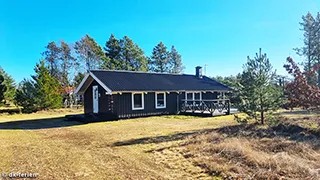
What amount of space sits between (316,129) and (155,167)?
19.1 ft

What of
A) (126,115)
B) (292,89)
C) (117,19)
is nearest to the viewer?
(292,89)

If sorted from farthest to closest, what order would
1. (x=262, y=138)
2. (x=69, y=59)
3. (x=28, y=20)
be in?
(x=69, y=59) → (x=28, y=20) → (x=262, y=138)

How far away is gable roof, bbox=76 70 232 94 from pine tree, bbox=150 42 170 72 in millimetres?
23427

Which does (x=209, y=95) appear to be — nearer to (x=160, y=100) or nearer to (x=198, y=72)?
(x=198, y=72)

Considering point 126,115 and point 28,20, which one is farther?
point 28,20

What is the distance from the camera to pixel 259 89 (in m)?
9.16

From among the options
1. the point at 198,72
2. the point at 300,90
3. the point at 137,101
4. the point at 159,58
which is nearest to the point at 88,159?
the point at 300,90

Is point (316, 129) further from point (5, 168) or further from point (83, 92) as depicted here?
point (83, 92)

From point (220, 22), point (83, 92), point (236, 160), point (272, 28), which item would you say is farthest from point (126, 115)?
point (272, 28)

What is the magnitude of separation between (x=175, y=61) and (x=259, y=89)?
3850 cm

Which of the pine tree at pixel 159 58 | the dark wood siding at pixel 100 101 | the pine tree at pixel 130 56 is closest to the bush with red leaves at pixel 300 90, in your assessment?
the dark wood siding at pixel 100 101

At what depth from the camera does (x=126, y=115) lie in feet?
49.5

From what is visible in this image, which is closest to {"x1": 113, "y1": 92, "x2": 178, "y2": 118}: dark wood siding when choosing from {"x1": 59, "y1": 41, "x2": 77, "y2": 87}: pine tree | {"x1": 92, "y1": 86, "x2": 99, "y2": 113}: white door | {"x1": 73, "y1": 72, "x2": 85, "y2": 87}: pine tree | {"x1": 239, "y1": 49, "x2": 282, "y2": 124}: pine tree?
{"x1": 92, "y1": 86, "x2": 99, "y2": 113}: white door

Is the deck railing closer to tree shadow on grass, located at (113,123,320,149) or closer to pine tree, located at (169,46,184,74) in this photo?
tree shadow on grass, located at (113,123,320,149)
